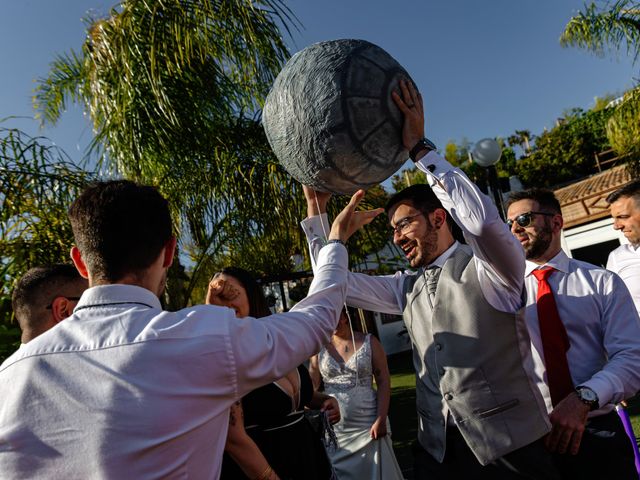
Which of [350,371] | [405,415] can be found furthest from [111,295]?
[405,415]

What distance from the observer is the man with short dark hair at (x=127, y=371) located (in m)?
1.25

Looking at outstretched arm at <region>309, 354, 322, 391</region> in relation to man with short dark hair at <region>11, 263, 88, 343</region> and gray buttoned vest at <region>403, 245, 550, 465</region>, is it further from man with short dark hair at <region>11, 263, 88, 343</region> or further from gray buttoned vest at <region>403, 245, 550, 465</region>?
man with short dark hair at <region>11, 263, 88, 343</region>

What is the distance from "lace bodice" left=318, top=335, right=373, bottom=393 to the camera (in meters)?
4.84

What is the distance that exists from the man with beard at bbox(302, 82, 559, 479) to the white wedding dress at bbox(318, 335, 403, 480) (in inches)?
75.5

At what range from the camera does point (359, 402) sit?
474 cm

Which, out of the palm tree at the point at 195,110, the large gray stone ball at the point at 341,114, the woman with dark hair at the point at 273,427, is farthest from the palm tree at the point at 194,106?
the large gray stone ball at the point at 341,114

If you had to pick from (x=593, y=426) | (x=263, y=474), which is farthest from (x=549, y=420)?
(x=263, y=474)

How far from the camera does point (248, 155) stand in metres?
6.24

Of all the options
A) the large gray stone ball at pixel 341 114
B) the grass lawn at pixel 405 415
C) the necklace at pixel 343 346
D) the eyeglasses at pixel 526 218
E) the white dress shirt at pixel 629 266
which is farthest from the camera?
the grass lawn at pixel 405 415

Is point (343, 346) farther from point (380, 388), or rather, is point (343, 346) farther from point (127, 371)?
point (127, 371)

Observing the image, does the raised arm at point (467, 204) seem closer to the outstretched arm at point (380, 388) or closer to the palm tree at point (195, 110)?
the outstretched arm at point (380, 388)

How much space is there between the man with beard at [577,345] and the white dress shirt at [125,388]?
66.0 inches

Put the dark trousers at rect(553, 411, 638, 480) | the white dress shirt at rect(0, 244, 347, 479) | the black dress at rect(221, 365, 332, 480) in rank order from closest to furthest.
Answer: the white dress shirt at rect(0, 244, 347, 479) < the dark trousers at rect(553, 411, 638, 480) < the black dress at rect(221, 365, 332, 480)

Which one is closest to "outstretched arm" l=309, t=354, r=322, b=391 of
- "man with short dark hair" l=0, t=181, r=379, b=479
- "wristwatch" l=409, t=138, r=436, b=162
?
"wristwatch" l=409, t=138, r=436, b=162
